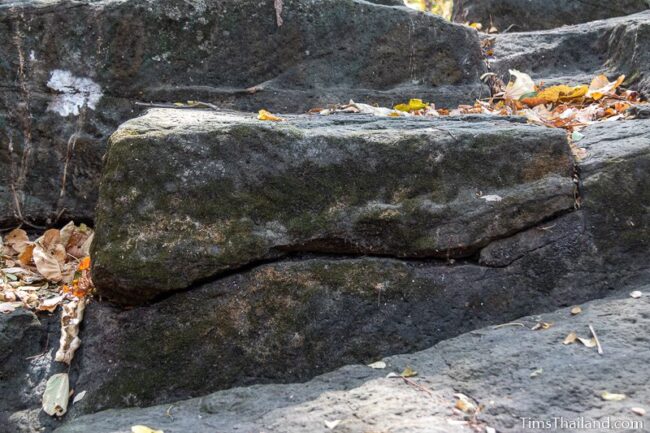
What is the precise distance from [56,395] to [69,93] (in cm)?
186

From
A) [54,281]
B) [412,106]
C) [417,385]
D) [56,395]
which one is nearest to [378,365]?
[417,385]

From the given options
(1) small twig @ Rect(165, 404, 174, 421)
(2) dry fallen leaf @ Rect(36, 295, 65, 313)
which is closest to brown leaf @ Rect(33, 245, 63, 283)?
(2) dry fallen leaf @ Rect(36, 295, 65, 313)

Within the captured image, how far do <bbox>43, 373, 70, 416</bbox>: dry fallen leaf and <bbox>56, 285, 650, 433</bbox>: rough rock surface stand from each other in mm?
180

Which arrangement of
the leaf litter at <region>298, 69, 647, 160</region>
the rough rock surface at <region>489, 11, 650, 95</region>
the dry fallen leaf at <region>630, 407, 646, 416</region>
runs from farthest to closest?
the rough rock surface at <region>489, 11, 650, 95</region> → the leaf litter at <region>298, 69, 647, 160</region> → the dry fallen leaf at <region>630, 407, 646, 416</region>

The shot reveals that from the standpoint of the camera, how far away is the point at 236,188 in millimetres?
2568

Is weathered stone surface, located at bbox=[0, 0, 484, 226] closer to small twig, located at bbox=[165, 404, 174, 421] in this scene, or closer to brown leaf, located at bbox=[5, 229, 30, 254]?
brown leaf, located at bbox=[5, 229, 30, 254]

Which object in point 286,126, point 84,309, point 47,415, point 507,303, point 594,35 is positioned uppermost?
point 594,35

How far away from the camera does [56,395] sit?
8.16ft

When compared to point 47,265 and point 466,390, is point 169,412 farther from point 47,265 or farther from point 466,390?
point 47,265

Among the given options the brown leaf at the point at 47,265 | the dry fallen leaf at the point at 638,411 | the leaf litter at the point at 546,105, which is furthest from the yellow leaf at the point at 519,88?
the brown leaf at the point at 47,265

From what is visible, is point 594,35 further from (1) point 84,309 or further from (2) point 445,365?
(1) point 84,309

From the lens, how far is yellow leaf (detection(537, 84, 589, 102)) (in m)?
3.96

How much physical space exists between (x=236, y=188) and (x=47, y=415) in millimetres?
1071

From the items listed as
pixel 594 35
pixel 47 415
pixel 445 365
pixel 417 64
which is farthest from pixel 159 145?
pixel 594 35
